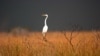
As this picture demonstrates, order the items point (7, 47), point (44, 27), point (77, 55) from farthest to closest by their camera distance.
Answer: point (44, 27)
point (7, 47)
point (77, 55)

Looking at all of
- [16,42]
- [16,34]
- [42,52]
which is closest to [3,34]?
[16,34]

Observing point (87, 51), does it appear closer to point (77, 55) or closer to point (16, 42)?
point (77, 55)

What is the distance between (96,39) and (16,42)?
100 cm

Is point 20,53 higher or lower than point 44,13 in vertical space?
lower

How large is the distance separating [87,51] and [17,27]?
117cm

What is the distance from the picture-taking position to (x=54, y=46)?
3203 mm

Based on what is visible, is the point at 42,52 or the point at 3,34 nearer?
the point at 42,52

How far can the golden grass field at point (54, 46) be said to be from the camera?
3127 mm

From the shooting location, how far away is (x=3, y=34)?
378cm

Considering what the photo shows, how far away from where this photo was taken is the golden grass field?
10.3 ft

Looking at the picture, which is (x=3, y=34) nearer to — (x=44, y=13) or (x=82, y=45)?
(x=44, y=13)

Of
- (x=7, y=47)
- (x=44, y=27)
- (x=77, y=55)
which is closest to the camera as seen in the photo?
(x=77, y=55)

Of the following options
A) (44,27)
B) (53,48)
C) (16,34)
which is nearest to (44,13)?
(44,27)

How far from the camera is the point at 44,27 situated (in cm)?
365
